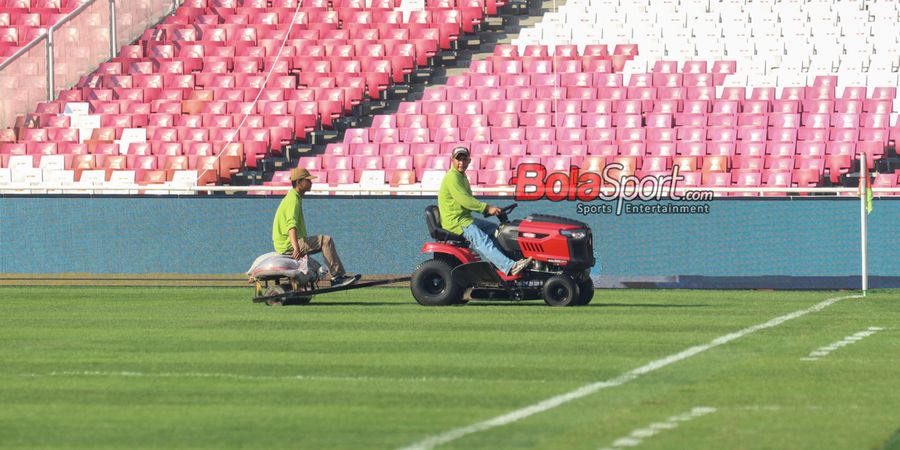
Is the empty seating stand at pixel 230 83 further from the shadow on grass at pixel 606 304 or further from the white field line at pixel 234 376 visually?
the white field line at pixel 234 376

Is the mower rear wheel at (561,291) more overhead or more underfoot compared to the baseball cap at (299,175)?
more underfoot

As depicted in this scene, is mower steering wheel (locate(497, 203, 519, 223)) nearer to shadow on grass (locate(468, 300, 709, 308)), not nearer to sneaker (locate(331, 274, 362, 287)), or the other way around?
shadow on grass (locate(468, 300, 709, 308))

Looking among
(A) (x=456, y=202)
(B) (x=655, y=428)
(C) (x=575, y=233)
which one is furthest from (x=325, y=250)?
(B) (x=655, y=428)

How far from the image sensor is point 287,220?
18.8m

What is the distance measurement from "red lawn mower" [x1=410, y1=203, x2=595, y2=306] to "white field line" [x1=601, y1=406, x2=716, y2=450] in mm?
8066

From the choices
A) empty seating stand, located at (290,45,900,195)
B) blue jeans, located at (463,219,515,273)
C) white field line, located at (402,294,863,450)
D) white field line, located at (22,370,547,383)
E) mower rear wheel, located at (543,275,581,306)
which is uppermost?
empty seating stand, located at (290,45,900,195)

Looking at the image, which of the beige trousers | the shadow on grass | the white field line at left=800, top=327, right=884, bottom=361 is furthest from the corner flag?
the beige trousers

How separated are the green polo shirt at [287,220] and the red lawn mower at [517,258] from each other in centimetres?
159

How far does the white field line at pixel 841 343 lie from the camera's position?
12891 millimetres

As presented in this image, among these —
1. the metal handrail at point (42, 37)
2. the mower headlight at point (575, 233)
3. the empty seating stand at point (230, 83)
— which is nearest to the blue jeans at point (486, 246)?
the mower headlight at point (575, 233)

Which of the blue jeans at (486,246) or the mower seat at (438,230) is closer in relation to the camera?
the blue jeans at (486,246)

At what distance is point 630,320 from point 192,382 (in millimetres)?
6283

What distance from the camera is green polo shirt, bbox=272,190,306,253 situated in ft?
61.7

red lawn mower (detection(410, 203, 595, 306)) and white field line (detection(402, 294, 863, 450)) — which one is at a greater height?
red lawn mower (detection(410, 203, 595, 306))
